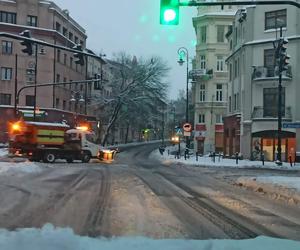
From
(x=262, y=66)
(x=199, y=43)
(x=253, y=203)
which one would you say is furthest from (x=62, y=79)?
(x=253, y=203)

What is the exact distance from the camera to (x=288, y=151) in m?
51.8

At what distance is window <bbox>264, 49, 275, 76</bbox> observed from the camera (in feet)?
174

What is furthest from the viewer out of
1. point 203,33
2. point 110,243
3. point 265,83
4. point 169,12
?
point 203,33

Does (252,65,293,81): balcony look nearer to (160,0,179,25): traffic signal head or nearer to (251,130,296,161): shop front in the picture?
(251,130,296,161): shop front

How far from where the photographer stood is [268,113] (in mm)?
52969

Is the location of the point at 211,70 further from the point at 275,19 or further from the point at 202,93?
the point at 275,19

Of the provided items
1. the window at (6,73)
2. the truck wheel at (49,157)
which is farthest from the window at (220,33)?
the truck wheel at (49,157)

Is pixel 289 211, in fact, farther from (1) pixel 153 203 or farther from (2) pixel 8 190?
(2) pixel 8 190

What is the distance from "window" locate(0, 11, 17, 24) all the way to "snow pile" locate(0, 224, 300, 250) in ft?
236

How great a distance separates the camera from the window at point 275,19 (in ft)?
172

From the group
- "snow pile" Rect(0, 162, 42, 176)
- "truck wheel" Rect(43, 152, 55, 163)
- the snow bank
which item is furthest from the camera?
"truck wheel" Rect(43, 152, 55, 163)

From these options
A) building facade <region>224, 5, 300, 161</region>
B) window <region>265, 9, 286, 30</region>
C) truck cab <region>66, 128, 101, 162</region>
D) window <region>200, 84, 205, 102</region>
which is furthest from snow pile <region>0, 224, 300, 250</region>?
window <region>200, 84, 205, 102</region>

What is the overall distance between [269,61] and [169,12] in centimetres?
3888

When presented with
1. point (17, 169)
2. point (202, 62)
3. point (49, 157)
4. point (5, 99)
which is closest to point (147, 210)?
point (17, 169)
